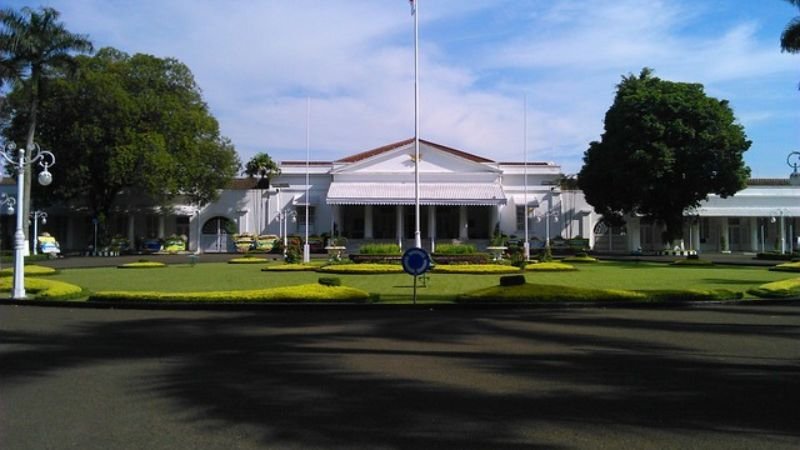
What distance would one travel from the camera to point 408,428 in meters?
5.15

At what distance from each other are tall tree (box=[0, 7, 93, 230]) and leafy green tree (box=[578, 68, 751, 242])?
3285 centimetres

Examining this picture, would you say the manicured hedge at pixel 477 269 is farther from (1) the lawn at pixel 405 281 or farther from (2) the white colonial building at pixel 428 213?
(2) the white colonial building at pixel 428 213

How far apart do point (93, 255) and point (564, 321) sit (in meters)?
39.5

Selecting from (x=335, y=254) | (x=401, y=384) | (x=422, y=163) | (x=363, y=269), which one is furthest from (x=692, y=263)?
(x=401, y=384)

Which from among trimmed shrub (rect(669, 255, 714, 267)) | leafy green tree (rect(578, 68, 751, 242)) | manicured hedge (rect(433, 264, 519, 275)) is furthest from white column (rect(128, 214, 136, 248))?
trimmed shrub (rect(669, 255, 714, 267))

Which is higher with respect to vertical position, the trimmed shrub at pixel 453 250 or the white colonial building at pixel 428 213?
the white colonial building at pixel 428 213

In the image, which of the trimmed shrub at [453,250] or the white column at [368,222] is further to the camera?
the white column at [368,222]

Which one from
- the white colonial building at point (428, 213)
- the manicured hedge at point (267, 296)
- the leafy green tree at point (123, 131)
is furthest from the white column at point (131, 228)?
the manicured hedge at point (267, 296)

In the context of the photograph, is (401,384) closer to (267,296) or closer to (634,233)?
(267,296)

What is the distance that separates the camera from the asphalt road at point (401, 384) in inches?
198

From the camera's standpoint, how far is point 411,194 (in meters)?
47.1

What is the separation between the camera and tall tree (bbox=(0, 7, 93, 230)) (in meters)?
35.8

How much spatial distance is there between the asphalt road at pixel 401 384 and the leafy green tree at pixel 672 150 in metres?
29.7

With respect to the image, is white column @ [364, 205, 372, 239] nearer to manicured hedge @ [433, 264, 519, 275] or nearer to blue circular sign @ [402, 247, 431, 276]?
manicured hedge @ [433, 264, 519, 275]
